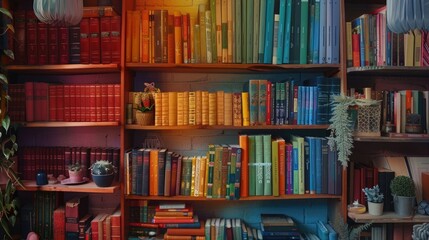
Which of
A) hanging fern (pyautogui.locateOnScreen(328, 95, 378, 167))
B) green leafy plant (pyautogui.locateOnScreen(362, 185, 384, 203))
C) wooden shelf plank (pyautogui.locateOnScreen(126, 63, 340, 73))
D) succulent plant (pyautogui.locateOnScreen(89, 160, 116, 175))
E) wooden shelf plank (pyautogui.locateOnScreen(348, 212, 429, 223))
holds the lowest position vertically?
wooden shelf plank (pyautogui.locateOnScreen(348, 212, 429, 223))

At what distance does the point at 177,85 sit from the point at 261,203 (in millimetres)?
937

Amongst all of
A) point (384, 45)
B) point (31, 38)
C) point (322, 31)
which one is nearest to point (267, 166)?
point (322, 31)

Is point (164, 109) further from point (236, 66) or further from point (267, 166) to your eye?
point (267, 166)

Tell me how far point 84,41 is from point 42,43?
245 mm

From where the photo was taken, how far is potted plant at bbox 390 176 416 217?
74.6 inches

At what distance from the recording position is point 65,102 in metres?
2.07

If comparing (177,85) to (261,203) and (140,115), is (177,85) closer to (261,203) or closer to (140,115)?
(140,115)

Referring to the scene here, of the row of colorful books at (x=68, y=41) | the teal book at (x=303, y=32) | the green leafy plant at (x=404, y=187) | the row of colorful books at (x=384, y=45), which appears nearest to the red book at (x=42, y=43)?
the row of colorful books at (x=68, y=41)

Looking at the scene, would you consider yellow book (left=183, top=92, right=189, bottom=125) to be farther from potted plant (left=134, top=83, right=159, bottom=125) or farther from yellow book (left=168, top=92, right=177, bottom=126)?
potted plant (left=134, top=83, right=159, bottom=125)

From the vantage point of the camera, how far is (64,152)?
85.0 inches

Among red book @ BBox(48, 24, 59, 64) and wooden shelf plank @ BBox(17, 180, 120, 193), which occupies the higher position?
red book @ BBox(48, 24, 59, 64)

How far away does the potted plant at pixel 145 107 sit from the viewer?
2.03 meters

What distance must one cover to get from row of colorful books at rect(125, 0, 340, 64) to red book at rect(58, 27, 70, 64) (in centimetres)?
36

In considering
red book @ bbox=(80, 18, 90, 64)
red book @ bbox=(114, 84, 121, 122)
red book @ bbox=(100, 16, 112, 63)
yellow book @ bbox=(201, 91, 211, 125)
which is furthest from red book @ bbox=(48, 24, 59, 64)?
yellow book @ bbox=(201, 91, 211, 125)
